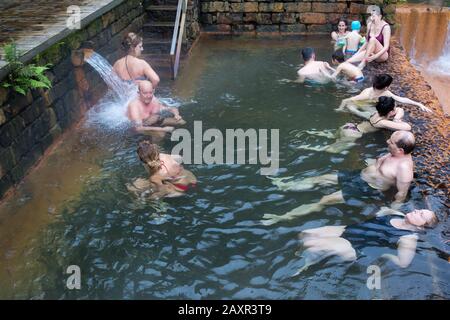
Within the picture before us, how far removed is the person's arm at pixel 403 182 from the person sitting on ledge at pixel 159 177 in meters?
2.37

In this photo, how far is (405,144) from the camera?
486 cm

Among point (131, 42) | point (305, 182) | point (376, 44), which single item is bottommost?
point (305, 182)

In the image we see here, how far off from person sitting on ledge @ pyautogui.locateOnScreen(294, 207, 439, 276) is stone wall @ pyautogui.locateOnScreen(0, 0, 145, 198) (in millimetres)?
3501

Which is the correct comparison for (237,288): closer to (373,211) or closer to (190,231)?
(190,231)

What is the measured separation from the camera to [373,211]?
4891 millimetres

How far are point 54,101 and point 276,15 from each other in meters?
6.93

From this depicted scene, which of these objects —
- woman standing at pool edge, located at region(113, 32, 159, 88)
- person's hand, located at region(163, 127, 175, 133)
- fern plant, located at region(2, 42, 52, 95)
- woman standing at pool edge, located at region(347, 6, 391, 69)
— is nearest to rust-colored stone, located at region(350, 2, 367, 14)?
woman standing at pool edge, located at region(347, 6, 391, 69)

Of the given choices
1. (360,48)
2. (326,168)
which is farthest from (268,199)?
(360,48)

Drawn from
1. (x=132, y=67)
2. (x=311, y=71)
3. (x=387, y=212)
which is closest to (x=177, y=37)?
(x=132, y=67)

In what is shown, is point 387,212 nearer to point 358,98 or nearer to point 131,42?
point 358,98

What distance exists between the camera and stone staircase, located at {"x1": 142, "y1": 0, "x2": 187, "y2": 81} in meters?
9.42

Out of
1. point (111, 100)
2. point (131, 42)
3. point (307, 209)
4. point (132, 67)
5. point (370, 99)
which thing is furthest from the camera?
point (111, 100)

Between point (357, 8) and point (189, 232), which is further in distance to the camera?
point (357, 8)
